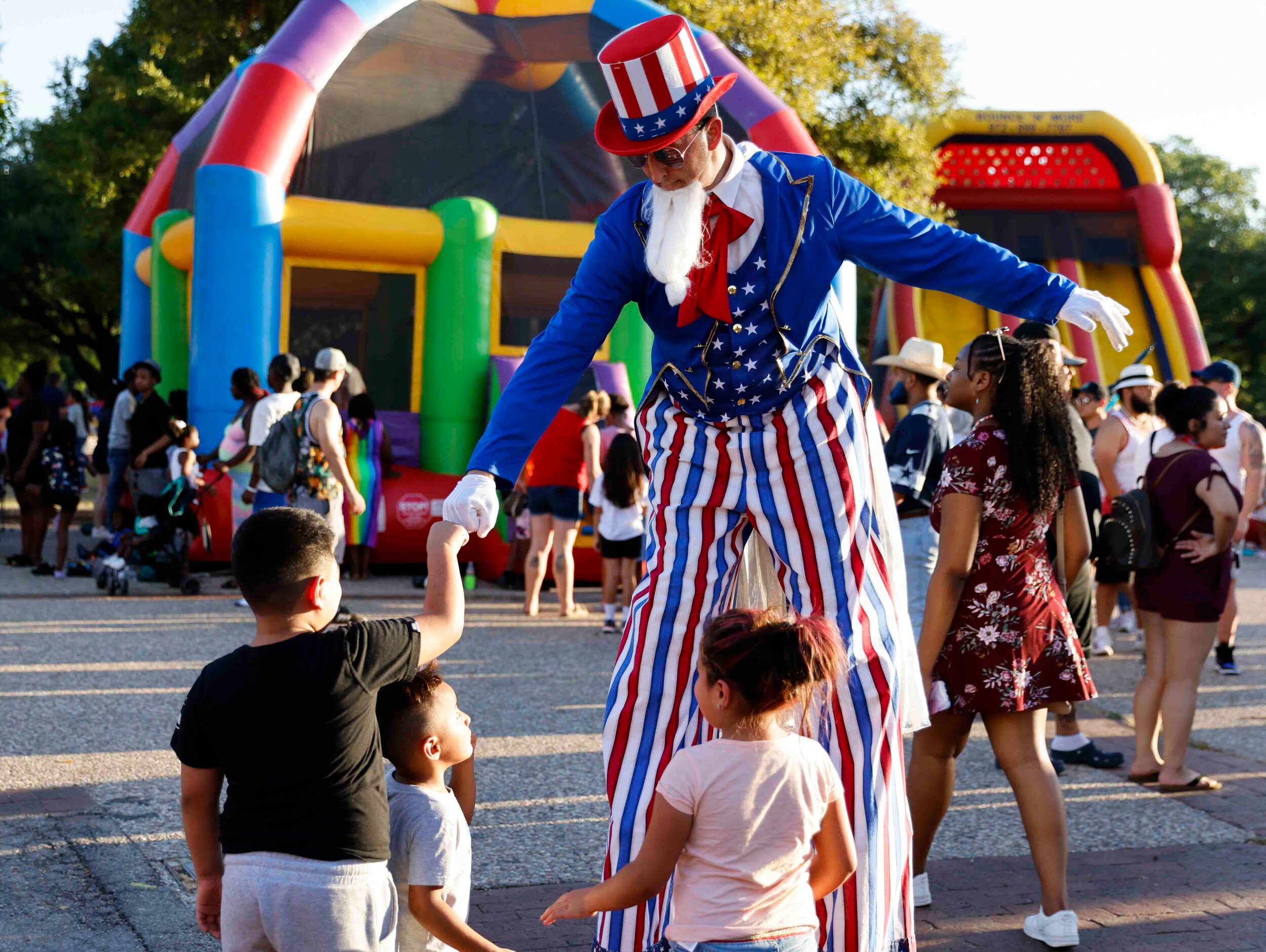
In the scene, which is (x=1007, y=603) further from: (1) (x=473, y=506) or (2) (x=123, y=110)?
(2) (x=123, y=110)

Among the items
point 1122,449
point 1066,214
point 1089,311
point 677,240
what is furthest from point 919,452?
point 1066,214

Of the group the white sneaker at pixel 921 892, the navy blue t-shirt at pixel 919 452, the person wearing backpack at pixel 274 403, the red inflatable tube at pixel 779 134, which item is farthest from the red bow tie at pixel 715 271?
the red inflatable tube at pixel 779 134

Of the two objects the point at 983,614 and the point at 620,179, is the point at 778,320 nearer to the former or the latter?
the point at 983,614

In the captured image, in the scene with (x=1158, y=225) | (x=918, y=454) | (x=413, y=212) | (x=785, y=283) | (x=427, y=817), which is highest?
(x=1158, y=225)

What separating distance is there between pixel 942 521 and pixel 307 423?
4.83 m

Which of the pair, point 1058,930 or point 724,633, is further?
point 1058,930

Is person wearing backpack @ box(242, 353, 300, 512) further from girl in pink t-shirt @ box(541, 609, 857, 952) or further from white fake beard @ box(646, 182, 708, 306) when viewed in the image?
girl in pink t-shirt @ box(541, 609, 857, 952)

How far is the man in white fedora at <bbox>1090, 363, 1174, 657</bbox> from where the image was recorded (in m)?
7.96

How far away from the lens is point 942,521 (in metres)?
3.83

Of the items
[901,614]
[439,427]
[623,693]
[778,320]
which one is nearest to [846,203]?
[778,320]

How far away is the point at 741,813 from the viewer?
236cm

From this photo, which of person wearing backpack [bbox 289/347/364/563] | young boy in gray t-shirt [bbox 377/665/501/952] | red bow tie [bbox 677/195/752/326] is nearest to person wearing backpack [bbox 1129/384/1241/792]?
red bow tie [bbox 677/195/752/326]

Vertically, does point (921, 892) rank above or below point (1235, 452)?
below

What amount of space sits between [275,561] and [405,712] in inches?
17.1
